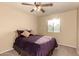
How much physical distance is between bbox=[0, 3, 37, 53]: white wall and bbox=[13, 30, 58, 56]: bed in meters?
0.09

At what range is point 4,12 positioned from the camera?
129cm

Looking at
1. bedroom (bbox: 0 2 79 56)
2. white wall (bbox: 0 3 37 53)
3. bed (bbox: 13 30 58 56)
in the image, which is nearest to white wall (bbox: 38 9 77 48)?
bedroom (bbox: 0 2 79 56)

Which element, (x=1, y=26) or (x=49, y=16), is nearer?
(x=1, y=26)

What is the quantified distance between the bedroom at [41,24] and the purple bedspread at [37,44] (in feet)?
0.23

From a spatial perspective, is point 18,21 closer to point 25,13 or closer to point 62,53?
point 25,13

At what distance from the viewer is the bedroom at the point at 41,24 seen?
4.28 feet

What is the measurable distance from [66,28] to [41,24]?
417mm

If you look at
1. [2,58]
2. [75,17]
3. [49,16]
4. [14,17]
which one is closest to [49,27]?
[49,16]

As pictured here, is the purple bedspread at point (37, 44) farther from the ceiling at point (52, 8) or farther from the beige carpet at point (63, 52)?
the ceiling at point (52, 8)

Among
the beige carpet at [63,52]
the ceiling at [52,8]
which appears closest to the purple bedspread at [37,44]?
the beige carpet at [63,52]

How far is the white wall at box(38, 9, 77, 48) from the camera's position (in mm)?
1389

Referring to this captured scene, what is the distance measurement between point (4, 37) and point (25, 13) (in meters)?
0.48

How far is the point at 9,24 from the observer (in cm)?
134

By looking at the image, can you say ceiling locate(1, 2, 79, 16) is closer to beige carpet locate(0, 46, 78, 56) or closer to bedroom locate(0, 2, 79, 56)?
bedroom locate(0, 2, 79, 56)
